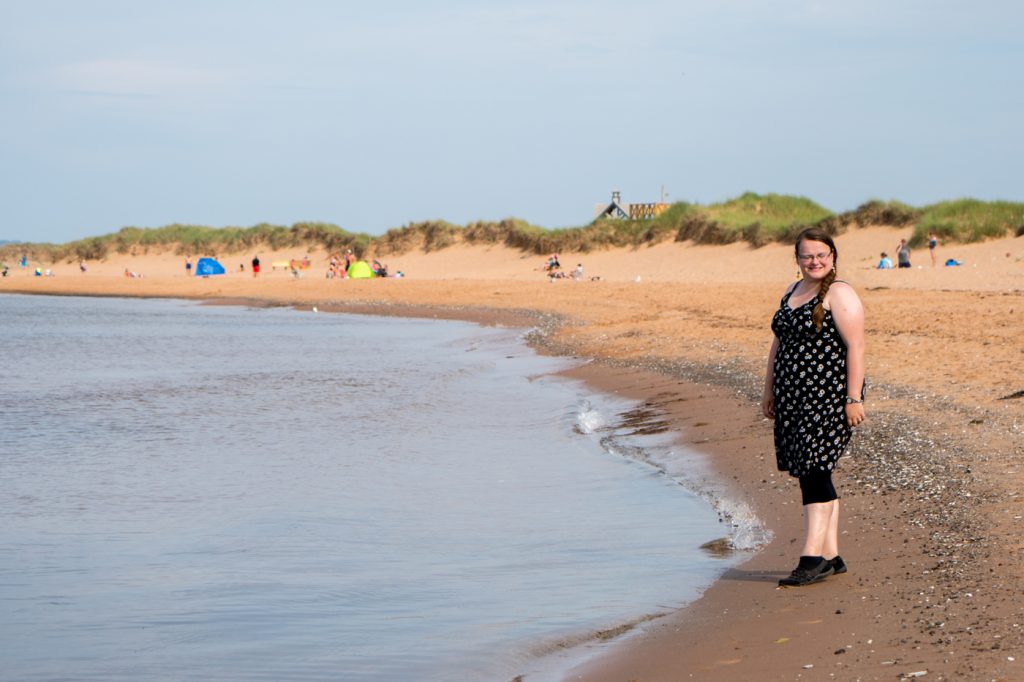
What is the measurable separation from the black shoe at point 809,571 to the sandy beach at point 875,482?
0.06 m

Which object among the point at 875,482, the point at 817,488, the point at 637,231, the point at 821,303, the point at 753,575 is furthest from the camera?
the point at 637,231

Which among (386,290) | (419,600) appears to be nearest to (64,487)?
(419,600)

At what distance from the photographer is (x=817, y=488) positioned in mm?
5641

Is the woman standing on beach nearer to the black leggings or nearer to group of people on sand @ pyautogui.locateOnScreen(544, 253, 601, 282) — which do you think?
the black leggings

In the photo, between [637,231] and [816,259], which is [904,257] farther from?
[816,259]

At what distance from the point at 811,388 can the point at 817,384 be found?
0.03 m

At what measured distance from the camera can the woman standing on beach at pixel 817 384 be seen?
5.42m

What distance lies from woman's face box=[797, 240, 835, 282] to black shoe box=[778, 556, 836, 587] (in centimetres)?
128

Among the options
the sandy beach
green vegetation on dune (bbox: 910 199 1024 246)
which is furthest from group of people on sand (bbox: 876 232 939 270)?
the sandy beach

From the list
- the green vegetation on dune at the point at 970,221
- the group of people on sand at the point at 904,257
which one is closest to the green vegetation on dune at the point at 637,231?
the green vegetation on dune at the point at 970,221

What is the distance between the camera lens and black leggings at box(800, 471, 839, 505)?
561cm

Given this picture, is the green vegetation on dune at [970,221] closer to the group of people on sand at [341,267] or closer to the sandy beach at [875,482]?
the sandy beach at [875,482]

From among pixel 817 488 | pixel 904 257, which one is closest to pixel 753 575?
pixel 817 488

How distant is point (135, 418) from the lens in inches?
551
